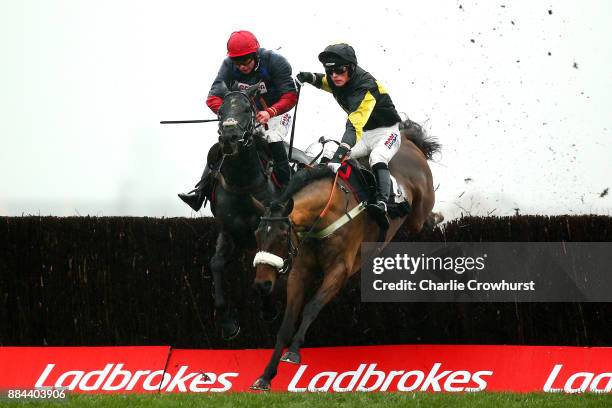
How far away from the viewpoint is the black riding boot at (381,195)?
8867 millimetres

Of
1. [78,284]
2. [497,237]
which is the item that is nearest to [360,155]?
[497,237]

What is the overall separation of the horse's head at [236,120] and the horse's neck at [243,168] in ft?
0.60

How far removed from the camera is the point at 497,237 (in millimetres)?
10172

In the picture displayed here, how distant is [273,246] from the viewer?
24.9 ft

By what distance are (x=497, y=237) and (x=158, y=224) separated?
10.9 ft

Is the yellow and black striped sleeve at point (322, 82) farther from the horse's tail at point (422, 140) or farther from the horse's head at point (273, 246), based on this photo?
the horse's head at point (273, 246)

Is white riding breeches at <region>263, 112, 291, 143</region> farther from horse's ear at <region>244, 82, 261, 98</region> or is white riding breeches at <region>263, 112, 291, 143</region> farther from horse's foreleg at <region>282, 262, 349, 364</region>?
horse's foreleg at <region>282, 262, 349, 364</region>

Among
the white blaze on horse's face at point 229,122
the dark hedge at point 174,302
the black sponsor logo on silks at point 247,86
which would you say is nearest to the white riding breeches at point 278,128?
the black sponsor logo on silks at point 247,86

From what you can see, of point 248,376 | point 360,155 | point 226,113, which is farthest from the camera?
point 360,155

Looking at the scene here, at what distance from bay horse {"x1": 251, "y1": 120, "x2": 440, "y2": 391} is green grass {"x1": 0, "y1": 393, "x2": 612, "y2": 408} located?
1.33ft

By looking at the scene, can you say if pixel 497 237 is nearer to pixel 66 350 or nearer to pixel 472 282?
pixel 472 282

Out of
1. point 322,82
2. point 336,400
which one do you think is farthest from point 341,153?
point 336,400
